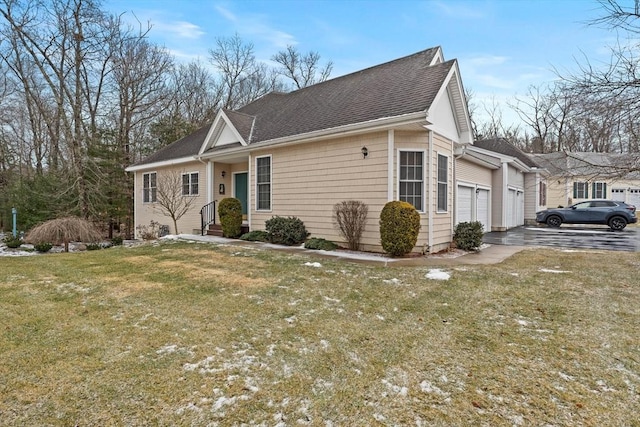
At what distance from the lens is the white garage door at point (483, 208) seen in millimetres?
14594

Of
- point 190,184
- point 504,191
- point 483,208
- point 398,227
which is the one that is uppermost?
point 190,184

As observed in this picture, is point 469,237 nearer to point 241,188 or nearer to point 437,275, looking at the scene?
point 437,275

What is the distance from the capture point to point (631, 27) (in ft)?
21.0

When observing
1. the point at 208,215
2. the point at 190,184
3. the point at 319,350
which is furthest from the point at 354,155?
the point at 190,184

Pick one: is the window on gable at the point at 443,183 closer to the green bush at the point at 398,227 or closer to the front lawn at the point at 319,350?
the green bush at the point at 398,227

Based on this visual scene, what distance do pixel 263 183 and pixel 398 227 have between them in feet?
17.9

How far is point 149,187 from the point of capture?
17.2m

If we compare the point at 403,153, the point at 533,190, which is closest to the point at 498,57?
the point at 533,190

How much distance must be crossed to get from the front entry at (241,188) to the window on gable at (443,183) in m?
6.95

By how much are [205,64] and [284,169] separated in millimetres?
21324

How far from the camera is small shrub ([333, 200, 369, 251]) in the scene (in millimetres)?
8820

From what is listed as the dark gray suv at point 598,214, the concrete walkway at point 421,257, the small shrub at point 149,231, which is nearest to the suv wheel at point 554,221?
the dark gray suv at point 598,214

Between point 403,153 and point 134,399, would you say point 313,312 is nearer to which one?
point 134,399

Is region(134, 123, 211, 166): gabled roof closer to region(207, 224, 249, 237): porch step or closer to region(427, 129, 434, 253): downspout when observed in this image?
region(207, 224, 249, 237): porch step
